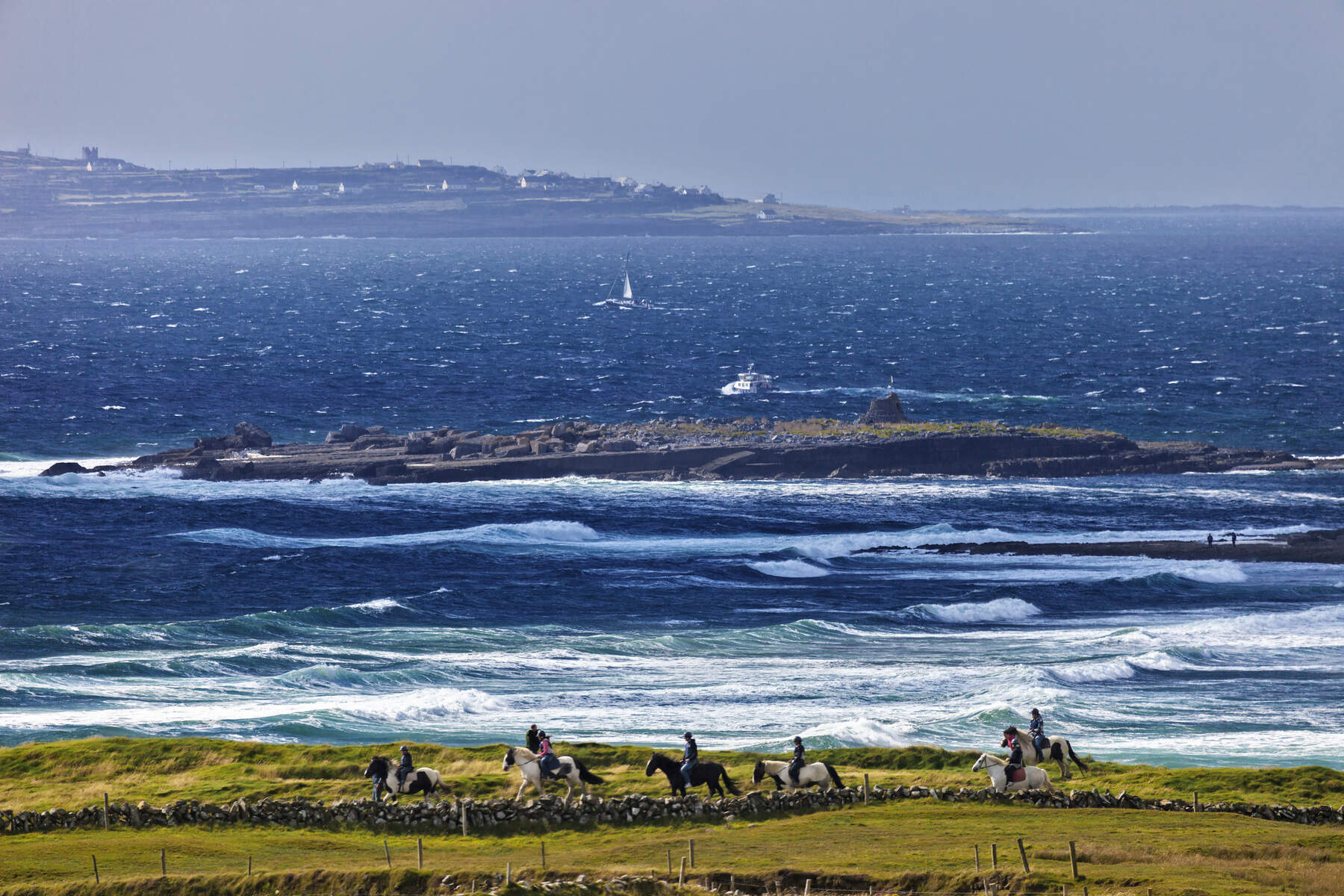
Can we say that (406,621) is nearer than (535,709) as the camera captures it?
No

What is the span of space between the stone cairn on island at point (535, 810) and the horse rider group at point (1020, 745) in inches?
23.2

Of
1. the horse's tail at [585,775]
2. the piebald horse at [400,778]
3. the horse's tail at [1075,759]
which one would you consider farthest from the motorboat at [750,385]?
the horse's tail at [585,775]

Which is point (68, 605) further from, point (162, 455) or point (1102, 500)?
point (1102, 500)

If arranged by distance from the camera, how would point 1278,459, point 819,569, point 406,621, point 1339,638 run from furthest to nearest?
1. point 1278,459
2. point 819,569
3. point 406,621
4. point 1339,638

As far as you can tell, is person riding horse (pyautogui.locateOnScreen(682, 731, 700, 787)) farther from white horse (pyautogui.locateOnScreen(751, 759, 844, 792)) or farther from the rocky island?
the rocky island

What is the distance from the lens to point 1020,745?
34094 mm

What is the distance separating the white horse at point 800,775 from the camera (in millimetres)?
33188

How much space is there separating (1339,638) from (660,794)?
38.9m

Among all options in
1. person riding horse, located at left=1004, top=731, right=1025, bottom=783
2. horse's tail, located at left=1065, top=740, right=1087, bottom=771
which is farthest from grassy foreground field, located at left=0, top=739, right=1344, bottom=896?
person riding horse, located at left=1004, top=731, right=1025, bottom=783

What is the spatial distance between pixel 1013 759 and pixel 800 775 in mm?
4687

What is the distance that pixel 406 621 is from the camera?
66750 mm

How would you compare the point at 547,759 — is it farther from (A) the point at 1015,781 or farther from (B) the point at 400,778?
(A) the point at 1015,781

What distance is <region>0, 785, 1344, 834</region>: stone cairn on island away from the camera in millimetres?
31750

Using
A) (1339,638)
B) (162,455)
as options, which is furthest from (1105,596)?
(162,455)
